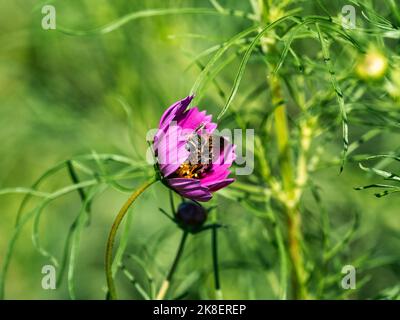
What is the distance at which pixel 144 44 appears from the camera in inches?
58.9

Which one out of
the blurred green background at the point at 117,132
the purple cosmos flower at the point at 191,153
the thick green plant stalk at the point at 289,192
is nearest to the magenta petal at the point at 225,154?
the purple cosmos flower at the point at 191,153

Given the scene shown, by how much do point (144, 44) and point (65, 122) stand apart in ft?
0.76

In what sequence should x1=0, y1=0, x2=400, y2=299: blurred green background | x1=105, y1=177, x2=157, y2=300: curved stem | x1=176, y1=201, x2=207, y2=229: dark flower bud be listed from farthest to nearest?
x1=0, y1=0, x2=400, y2=299: blurred green background → x1=176, y1=201, x2=207, y2=229: dark flower bud → x1=105, y1=177, x2=157, y2=300: curved stem

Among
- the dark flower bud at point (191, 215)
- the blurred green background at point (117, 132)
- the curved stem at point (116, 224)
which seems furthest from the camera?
the blurred green background at point (117, 132)

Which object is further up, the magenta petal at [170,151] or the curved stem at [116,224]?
the magenta petal at [170,151]

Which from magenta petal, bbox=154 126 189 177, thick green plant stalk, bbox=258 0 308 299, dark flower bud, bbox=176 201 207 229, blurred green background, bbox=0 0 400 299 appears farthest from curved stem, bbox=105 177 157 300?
blurred green background, bbox=0 0 400 299

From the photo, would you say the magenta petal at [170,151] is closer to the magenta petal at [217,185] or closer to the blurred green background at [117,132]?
the magenta petal at [217,185]

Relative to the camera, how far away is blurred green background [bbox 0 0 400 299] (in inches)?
53.9

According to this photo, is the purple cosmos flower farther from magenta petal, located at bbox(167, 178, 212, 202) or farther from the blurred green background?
the blurred green background

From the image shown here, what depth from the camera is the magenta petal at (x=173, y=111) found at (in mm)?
738

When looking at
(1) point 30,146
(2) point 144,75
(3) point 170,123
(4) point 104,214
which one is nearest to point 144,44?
(2) point 144,75

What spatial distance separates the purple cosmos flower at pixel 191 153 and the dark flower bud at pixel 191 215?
0.24 ft
